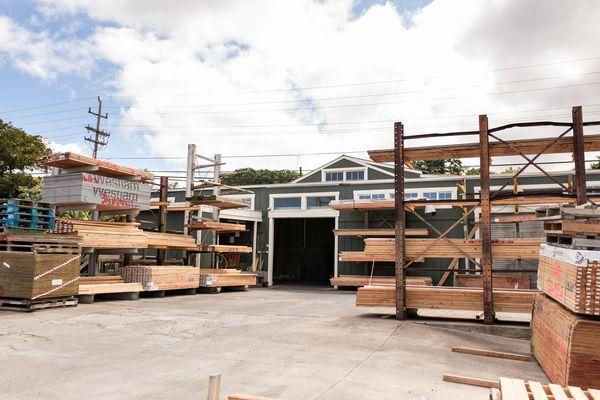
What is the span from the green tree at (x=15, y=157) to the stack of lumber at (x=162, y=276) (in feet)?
56.9

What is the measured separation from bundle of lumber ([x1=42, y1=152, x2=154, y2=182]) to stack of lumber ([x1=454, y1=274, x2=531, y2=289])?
49.1ft

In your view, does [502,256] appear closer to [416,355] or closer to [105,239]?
[416,355]

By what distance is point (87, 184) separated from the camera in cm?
1477

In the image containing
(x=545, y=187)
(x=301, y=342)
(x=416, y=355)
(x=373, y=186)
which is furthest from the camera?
(x=373, y=186)

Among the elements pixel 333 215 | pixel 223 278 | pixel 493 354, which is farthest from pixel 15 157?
pixel 493 354

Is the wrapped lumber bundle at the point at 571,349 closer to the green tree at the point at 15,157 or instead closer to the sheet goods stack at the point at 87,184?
the sheet goods stack at the point at 87,184

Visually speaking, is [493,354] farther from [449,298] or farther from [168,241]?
[168,241]

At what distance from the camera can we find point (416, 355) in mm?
8102

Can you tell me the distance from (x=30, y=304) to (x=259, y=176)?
5370cm

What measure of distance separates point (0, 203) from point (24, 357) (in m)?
8.27

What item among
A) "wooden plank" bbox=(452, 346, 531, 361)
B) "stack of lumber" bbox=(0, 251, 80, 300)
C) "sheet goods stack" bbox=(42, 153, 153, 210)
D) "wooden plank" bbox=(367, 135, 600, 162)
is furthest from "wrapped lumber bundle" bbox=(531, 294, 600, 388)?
"sheet goods stack" bbox=(42, 153, 153, 210)

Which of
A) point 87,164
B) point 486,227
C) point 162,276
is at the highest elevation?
point 87,164

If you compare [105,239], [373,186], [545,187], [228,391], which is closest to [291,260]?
[373,186]

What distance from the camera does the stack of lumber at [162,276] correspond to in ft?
57.3
